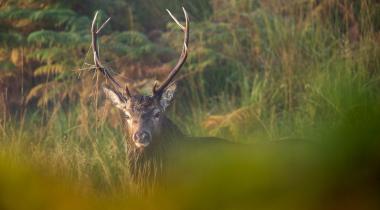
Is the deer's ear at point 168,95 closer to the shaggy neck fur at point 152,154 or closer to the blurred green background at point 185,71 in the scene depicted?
the shaggy neck fur at point 152,154

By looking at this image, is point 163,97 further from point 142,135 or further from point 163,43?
point 163,43

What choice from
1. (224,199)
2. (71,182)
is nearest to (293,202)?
(224,199)

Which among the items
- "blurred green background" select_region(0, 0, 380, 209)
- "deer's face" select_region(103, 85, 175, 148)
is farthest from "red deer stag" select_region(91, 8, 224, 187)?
"blurred green background" select_region(0, 0, 380, 209)

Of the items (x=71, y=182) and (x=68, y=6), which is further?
(x=68, y=6)

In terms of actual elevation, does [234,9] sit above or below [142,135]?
above

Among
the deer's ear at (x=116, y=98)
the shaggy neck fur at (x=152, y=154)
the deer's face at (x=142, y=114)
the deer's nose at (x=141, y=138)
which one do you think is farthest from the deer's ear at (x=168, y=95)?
the deer's nose at (x=141, y=138)

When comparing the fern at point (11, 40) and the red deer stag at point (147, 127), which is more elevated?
the fern at point (11, 40)

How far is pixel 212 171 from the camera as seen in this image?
390 cm

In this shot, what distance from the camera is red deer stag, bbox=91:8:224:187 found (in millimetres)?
6793

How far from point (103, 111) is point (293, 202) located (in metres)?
4.95

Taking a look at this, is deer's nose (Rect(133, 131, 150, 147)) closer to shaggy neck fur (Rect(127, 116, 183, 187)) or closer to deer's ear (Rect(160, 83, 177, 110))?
shaggy neck fur (Rect(127, 116, 183, 187))

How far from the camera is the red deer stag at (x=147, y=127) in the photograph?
6.79 meters

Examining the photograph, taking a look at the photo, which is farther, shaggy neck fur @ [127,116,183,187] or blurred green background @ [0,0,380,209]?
blurred green background @ [0,0,380,209]

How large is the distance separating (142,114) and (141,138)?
238mm
